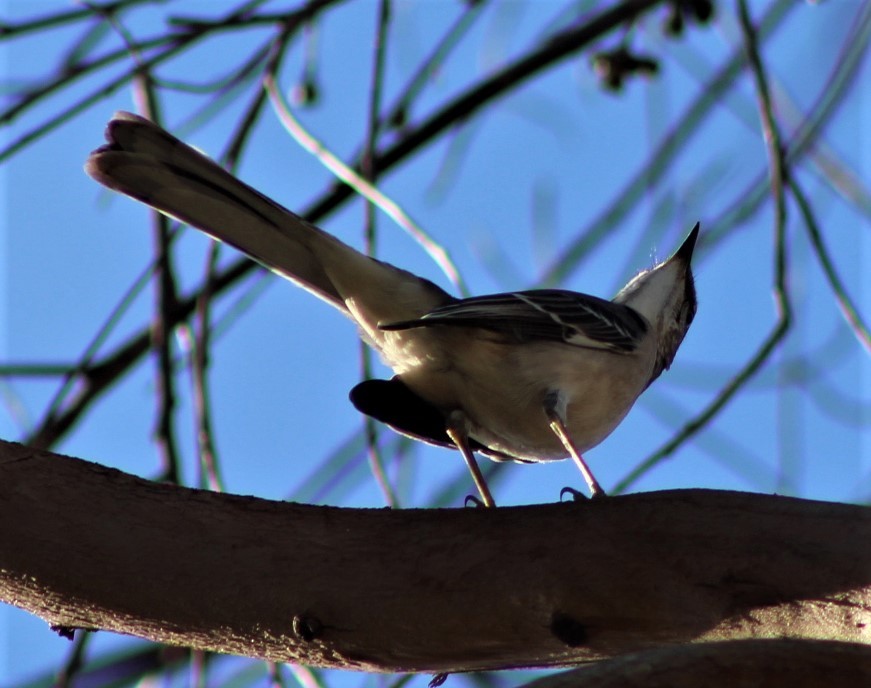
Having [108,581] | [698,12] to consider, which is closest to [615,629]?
[108,581]

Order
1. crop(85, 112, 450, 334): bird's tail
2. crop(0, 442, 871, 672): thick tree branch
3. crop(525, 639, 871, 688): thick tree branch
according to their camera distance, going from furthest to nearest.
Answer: crop(85, 112, 450, 334): bird's tail < crop(0, 442, 871, 672): thick tree branch < crop(525, 639, 871, 688): thick tree branch

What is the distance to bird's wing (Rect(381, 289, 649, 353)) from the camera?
12.7ft

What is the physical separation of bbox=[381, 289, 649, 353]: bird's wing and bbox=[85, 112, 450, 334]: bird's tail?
26 cm

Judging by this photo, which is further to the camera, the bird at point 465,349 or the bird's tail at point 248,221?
the bird at point 465,349

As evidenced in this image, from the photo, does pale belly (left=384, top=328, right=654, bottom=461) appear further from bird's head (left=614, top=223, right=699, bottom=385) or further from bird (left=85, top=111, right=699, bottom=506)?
bird's head (left=614, top=223, right=699, bottom=385)

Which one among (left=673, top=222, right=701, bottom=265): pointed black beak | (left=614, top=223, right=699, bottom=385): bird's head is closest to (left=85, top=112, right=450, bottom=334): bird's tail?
(left=614, top=223, right=699, bottom=385): bird's head

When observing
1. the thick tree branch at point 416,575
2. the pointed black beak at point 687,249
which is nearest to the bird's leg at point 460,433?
the thick tree branch at point 416,575

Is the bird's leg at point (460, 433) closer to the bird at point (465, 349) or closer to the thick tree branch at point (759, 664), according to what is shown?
the bird at point (465, 349)

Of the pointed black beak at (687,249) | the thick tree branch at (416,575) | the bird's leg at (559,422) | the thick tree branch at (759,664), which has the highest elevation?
the pointed black beak at (687,249)

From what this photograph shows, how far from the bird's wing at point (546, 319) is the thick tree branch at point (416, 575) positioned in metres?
1.15

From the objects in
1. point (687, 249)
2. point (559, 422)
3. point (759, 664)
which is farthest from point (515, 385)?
→ point (759, 664)

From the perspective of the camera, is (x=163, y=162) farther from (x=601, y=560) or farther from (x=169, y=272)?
(x=601, y=560)

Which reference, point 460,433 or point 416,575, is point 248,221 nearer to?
point 460,433

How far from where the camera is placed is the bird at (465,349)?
3834 mm
